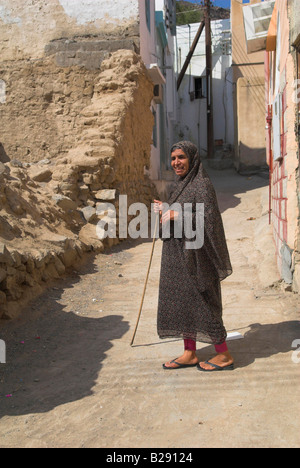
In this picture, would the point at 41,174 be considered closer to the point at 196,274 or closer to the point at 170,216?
the point at 170,216

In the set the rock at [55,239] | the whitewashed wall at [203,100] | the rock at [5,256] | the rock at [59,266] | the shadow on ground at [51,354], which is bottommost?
the shadow on ground at [51,354]

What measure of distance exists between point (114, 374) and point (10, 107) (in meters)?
7.07

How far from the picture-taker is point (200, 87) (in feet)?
69.2

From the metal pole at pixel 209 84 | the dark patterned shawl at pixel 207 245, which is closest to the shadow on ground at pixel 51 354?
the dark patterned shawl at pixel 207 245

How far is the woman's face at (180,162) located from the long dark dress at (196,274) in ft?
0.10

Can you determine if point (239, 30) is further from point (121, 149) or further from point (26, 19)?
point (121, 149)

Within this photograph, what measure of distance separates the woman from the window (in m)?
18.8

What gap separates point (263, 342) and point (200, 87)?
19.3m

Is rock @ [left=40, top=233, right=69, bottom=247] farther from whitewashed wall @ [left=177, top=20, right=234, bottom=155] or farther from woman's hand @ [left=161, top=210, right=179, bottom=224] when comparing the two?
whitewashed wall @ [left=177, top=20, right=234, bottom=155]

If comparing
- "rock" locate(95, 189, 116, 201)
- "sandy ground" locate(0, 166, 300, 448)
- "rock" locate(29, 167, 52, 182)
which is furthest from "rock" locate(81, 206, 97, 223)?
"sandy ground" locate(0, 166, 300, 448)

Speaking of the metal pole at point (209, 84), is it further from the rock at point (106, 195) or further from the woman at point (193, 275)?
the woman at point (193, 275)

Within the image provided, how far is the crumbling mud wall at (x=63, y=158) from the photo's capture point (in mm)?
4926

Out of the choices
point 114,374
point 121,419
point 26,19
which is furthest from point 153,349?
point 26,19

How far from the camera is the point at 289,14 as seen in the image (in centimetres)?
418
